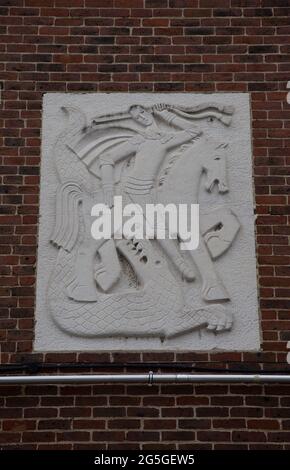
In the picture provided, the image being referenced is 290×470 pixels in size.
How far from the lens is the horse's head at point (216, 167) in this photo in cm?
617

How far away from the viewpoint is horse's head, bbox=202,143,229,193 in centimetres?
617

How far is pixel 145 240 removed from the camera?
5.98 m

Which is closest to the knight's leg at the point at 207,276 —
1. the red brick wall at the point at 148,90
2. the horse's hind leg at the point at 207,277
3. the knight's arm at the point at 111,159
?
the horse's hind leg at the point at 207,277

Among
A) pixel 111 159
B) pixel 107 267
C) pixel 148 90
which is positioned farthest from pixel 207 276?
pixel 148 90

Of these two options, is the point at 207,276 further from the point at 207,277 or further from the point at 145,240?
the point at 145,240

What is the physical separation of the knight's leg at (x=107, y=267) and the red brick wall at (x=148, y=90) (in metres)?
0.45

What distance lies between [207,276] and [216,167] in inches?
33.7

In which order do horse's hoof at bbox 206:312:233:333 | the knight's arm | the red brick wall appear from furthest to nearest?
the knight's arm → horse's hoof at bbox 206:312:233:333 → the red brick wall

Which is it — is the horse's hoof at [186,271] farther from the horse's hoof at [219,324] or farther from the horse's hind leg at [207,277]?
the horse's hoof at [219,324]

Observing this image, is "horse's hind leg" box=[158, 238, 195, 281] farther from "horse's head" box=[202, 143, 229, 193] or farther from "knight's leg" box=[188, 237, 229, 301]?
"horse's head" box=[202, 143, 229, 193]

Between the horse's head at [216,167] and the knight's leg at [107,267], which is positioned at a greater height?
the horse's head at [216,167]

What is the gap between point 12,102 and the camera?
648 cm

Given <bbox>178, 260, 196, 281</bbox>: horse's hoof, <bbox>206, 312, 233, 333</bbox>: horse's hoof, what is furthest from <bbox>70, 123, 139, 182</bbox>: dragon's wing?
<bbox>206, 312, 233, 333</bbox>: horse's hoof

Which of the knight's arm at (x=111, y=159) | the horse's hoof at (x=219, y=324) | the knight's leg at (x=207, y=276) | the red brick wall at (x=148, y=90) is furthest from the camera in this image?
the knight's arm at (x=111, y=159)
